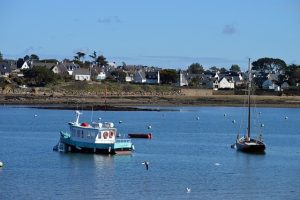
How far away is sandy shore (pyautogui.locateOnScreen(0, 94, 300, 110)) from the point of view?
13262 centimetres

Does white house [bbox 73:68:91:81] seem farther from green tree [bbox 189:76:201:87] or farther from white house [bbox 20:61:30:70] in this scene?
green tree [bbox 189:76:201:87]

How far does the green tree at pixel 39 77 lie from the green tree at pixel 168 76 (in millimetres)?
35239

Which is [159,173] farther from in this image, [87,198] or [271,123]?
[271,123]

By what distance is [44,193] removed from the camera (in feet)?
131

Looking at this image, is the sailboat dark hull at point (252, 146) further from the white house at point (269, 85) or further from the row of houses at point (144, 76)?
the white house at point (269, 85)

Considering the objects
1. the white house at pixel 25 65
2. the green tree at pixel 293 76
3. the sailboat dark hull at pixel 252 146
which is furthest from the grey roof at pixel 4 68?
the sailboat dark hull at pixel 252 146

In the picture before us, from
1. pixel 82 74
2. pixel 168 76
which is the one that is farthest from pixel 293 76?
pixel 82 74

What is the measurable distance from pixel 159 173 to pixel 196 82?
13510cm

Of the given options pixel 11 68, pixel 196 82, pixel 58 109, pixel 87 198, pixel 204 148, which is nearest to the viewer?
pixel 87 198

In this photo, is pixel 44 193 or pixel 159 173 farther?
pixel 159 173

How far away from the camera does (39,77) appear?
14850 centimetres

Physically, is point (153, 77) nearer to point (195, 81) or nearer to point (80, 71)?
point (195, 81)

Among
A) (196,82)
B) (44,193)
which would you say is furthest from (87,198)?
(196,82)

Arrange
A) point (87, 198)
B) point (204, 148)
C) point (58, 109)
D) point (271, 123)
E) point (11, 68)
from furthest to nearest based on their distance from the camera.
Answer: point (11, 68)
point (58, 109)
point (271, 123)
point (204, 148)
point (87, 198)
